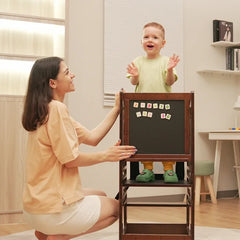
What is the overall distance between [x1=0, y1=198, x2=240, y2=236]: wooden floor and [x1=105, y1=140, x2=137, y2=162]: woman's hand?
1700mm

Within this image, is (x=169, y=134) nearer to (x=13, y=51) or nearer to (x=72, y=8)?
(x=13, y=51)

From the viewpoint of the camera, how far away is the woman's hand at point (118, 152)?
87.4 inches

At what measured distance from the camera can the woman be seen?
212 centimetres

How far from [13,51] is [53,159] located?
2146 mm

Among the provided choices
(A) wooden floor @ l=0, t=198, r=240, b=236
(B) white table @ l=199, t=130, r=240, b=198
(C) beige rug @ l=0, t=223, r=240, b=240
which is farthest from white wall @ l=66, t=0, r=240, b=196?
(C) beige rug @ l=0, t=223, r=240, b=240

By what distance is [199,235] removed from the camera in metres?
3.43

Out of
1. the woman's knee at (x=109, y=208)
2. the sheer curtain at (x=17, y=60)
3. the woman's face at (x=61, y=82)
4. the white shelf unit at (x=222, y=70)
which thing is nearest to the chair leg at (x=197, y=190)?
the white shelf unit at (x=222, y=70)

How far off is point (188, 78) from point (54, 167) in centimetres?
351

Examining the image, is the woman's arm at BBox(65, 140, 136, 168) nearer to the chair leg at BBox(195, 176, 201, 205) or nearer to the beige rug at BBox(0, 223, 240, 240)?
the beige rug at BBox(0, 223, 240, 240)

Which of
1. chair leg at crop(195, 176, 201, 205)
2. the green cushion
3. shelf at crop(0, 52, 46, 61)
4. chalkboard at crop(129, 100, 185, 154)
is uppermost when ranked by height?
shelf at crop(0, 52, 46, 61)

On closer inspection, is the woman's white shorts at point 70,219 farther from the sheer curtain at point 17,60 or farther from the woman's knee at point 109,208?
the sheer curtain at point 17,60

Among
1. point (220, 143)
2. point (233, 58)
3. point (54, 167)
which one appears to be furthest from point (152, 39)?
point (233, 58)

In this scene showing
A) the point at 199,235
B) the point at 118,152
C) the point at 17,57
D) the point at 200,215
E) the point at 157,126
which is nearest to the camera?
the point at 118,152

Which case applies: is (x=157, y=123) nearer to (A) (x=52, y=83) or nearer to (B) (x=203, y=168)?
(A) (x=52, y=83)
